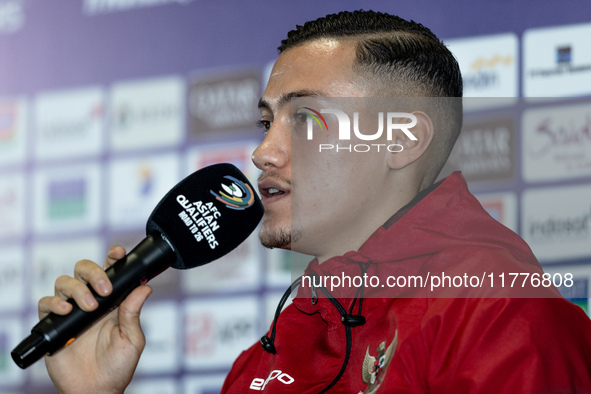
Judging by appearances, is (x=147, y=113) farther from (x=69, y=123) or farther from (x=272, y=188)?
(x=272, y=188)

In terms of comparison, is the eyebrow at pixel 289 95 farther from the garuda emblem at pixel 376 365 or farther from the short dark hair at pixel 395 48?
the garuda emblem at pixel 376 365

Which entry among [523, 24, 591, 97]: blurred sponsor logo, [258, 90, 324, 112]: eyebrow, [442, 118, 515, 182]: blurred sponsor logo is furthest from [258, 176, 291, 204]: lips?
[523, 24, 591, 97]: blurred sponsor logo

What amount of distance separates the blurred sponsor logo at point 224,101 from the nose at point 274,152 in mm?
921

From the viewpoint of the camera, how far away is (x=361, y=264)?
0.98 m

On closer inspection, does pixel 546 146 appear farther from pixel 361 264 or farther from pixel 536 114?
pixel 361 264

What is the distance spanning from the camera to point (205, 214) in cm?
94

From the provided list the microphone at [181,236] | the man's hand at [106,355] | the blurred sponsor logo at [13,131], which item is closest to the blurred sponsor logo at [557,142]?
the microphone at [181,236]

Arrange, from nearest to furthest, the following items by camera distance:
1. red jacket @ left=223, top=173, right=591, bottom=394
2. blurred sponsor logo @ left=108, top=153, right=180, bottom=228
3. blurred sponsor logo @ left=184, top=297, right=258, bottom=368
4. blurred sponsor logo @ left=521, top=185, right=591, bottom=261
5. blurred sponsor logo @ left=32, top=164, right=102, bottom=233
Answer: red jacket @ left=223, top=173, right=591, bottom=394 < blurred sponsor logo @ left=521, top=185, right=591, bottom=261 < blurred sponsor logo @ left=184, top=297, right=258, bottom=368 < blurred sponsor logo @ left=108, top=153, right=180, bottom=228 < blurred sponsor logo @ left=32, top=164, right=102, bottom=233

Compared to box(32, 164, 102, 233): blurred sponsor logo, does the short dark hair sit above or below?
above

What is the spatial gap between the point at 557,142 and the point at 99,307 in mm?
1124

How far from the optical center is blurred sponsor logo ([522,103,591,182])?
5.13ft

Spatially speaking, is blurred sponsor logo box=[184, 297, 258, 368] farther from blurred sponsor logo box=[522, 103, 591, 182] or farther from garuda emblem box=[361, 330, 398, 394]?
garuda emblem box=[361, 330, 398, 394]

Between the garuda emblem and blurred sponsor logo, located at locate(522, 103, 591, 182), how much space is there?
0.87m

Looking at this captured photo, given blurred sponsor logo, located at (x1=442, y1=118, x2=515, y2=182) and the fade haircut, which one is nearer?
the fade haircut
